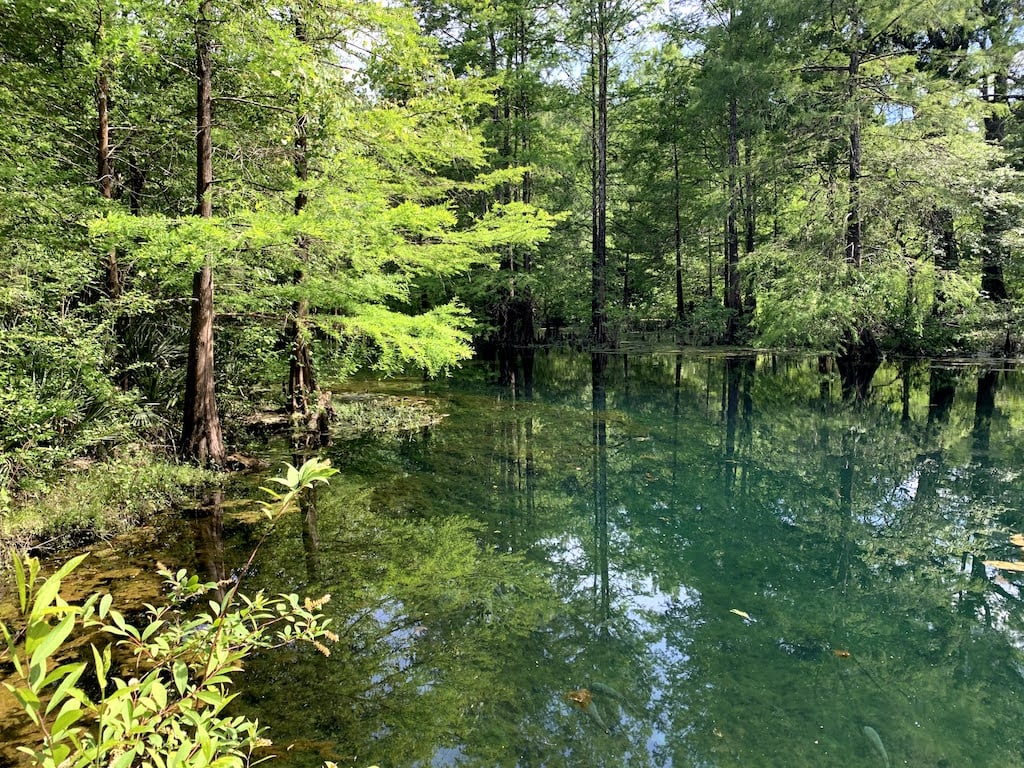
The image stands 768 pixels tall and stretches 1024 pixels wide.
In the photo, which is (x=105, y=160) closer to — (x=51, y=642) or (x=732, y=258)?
(x=51, y=642)

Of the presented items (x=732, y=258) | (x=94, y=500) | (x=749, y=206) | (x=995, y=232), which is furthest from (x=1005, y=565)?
(x=732, y=258)

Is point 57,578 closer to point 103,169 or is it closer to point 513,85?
point 103,169

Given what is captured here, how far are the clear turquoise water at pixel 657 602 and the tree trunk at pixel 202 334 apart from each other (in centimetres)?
166

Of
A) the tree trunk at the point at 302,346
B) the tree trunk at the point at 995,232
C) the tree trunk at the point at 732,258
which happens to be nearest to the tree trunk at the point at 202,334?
the tree trunk at the point at 302,346

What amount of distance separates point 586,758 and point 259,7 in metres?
7.03

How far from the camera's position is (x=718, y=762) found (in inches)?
114

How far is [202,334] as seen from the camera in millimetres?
6727

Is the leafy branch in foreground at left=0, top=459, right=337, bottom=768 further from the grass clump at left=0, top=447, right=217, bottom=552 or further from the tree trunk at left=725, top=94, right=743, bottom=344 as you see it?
the tree trunk at left=725, top=94, right=743, bottom=344

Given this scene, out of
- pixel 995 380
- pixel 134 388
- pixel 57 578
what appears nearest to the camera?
pixel 57 578

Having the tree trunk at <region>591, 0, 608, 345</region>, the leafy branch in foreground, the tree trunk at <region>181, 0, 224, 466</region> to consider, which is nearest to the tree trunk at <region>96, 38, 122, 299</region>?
the tree trunk at <region>181, 0, 224, 466</region>

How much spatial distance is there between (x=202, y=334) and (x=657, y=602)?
5676 mm

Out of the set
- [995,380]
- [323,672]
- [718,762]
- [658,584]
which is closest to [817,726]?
[718,762]

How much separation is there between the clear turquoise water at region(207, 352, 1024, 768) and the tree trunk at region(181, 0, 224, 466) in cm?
Result: 166

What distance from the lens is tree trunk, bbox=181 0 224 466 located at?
6.46 meters
